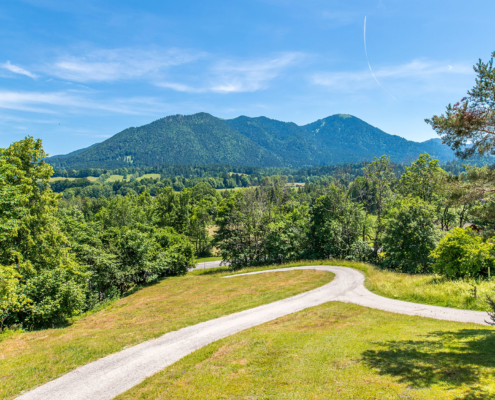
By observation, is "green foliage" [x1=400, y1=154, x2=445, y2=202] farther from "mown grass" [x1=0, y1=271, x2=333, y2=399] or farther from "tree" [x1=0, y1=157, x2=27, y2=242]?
"tree" [x1=0, y1=157, x2=27, y2=242]

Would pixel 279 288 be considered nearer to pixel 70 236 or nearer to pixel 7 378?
pixel 7 378

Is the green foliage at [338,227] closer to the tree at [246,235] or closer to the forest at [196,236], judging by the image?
the forest at [196,236]

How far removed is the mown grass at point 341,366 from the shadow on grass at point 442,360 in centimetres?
2

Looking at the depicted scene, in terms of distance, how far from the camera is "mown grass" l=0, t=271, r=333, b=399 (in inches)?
398

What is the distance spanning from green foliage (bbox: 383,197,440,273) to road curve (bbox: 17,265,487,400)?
879 centimetres

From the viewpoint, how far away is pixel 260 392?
7.67 meters

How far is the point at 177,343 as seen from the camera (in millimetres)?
12352

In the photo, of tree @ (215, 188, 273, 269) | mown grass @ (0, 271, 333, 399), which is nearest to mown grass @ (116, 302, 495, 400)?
mown grass @ (0, 271, 333, 399)

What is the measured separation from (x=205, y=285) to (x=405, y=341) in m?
22.2

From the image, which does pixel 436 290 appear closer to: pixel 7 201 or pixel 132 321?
pixel 132 321

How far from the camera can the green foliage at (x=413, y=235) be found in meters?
26.8

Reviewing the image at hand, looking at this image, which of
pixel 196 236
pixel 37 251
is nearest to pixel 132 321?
pixel 37 251

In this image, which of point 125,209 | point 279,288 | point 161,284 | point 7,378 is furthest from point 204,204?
point 7,378

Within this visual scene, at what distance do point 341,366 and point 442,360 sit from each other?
3065mm
